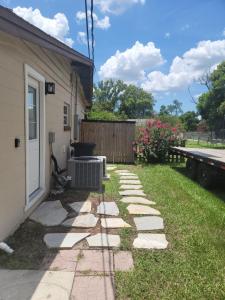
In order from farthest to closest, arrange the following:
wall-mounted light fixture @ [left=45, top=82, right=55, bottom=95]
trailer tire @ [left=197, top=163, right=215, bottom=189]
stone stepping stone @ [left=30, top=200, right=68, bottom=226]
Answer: trailer tire @ [left=197, top=163, right=215, bottom=189] → wall-mounted light fixture @ [left=45, top=82, right=55, bottom=95] → stone stepping stone @ [left=30, top=200, right=68, bottom=226]

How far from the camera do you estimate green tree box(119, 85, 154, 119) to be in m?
64.2

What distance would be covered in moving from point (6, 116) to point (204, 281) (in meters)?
2.89

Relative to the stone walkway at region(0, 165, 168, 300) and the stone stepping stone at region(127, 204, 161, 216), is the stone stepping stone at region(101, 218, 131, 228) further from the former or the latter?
the stone stepping stone at region(127, 204, 161, 216)

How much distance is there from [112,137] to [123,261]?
31.8 feet

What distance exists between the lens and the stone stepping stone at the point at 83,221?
478 cm

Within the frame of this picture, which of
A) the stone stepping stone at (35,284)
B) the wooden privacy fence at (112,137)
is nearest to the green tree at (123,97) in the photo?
the wooden privacy fence at (112,137)

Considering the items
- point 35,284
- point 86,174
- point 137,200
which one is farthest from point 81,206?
point 35,284

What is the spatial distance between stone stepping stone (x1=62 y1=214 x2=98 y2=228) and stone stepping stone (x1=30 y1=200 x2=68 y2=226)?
147 millimetres

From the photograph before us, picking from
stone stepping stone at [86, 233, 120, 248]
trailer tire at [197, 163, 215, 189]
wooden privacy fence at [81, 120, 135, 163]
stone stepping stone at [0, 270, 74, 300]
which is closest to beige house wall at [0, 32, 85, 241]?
stone stepping stone at [0, 270, 74, 300]

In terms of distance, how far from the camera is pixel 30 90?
219 inches

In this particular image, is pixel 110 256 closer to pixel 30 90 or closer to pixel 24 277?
pixel 24 277

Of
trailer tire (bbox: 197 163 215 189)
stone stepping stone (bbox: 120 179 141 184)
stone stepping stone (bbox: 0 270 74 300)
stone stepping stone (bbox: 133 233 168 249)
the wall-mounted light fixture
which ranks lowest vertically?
stone stepping stone (bbox: 0 270 74 300)

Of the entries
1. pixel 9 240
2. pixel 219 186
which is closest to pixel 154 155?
pixel 219 186

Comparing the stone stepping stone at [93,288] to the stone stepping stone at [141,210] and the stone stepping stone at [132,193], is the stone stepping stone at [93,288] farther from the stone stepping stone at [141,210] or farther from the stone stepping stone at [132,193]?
the stone stepping stone at [132,193]
